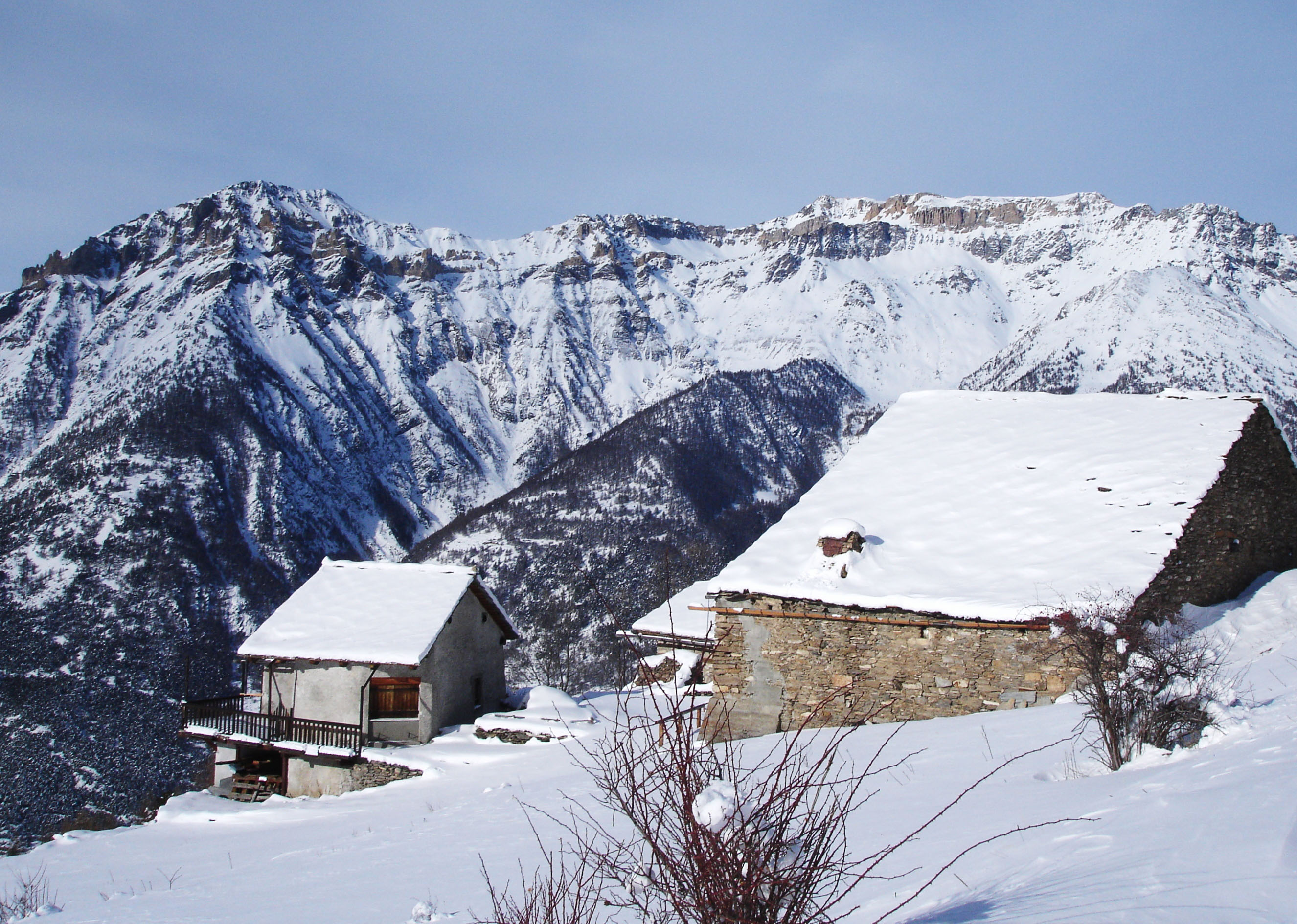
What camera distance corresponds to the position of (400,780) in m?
21.2

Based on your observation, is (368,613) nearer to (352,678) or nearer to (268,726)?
(352,678)

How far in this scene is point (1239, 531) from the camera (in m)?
16.0

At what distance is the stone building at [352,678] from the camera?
970 inches

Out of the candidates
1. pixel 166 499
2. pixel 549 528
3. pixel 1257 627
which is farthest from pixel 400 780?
pixel 166 499

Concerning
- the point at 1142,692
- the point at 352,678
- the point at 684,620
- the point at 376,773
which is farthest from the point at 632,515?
the point at 1142,692

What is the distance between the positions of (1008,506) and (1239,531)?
12.9 feet

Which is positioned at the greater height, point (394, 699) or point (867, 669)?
point (867, 669)

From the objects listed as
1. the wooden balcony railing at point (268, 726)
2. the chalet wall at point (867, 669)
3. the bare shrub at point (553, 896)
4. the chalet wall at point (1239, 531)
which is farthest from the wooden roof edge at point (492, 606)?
the chalet wall at point (1239, 531)

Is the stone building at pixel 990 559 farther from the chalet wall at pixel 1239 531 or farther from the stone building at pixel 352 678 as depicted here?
the stone building at pixel 352 678

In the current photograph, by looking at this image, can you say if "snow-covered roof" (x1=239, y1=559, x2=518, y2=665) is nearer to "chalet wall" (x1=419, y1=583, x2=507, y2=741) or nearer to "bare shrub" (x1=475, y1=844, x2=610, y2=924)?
"chalet wall" (x1=419, y1=583, x2=507, y2=741)

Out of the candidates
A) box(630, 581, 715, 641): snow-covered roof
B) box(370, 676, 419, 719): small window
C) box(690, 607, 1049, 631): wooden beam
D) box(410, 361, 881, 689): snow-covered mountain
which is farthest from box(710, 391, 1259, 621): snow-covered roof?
box(410, 361, 881, 689): snow-covered mountain

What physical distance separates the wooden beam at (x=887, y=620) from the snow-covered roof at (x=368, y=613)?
1198 cm

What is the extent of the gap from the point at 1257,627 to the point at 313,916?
1469cm

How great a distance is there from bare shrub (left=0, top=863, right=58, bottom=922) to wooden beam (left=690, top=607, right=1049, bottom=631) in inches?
347
